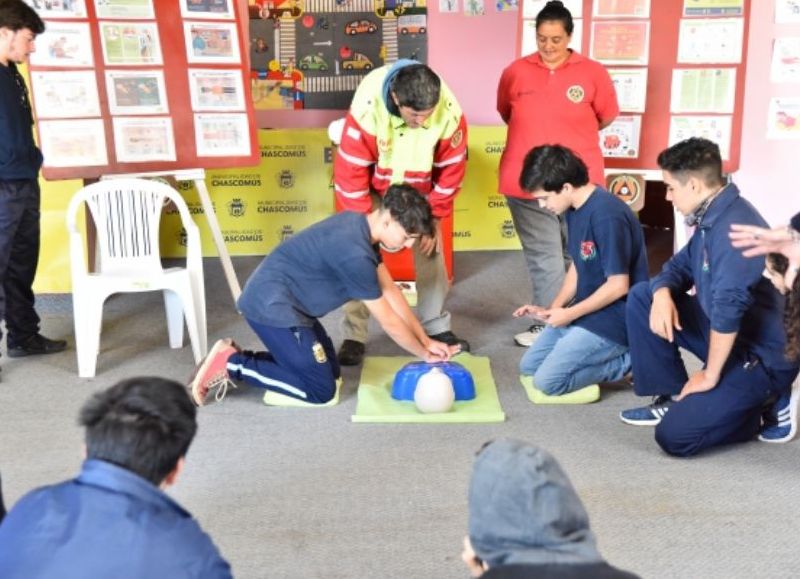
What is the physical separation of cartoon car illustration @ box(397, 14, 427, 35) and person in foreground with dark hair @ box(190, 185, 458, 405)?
8.80 ft

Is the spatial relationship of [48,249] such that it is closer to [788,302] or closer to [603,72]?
[603,72]

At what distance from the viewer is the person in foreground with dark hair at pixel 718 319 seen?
110 inches

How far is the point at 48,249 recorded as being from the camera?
15.0 feet

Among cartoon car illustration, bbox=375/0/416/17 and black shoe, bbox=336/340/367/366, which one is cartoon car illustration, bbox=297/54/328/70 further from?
black shoe, bbox=336/340/367/366

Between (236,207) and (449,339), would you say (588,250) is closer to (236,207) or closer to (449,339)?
(449,339)

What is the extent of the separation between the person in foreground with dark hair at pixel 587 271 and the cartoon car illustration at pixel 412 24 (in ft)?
8.57

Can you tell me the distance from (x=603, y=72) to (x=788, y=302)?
1.67 m

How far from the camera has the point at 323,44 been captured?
5.63m

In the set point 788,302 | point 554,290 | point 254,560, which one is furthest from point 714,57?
point 254,560

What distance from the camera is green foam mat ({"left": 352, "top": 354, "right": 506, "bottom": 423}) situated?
3236mm

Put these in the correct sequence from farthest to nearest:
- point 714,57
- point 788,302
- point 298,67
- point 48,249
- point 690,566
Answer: point 298,67 → point 48,249 → point 714,57 → point 788,302 → point 690,566

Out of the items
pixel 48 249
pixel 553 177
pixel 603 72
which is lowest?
pixel 48 249

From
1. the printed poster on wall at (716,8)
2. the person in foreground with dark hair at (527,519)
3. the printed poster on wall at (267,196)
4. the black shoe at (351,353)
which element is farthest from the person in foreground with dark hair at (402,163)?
the person in foreground with dark hair at (527,519)

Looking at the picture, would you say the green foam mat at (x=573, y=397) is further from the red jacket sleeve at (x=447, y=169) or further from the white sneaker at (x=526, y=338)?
the red jacket sleeve at (x=447, y=169)
